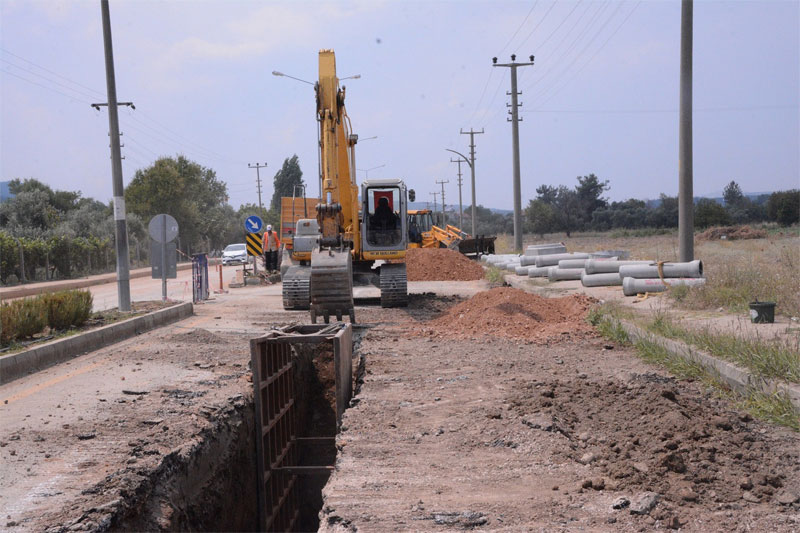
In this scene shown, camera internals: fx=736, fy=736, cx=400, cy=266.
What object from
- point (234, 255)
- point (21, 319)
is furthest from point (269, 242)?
point (234, 255)

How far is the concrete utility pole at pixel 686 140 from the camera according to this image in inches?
615

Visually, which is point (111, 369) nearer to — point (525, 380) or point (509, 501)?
point (525, 380)

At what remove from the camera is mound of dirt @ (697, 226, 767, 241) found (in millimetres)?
44628

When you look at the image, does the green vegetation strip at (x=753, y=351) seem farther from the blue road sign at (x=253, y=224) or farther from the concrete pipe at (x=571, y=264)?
the blue road sign at (x=253, y=224)

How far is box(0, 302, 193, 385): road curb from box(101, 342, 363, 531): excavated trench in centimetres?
334

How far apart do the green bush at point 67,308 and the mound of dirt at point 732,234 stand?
128ft

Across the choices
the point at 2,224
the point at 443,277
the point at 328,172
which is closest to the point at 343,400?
the point at 328,172

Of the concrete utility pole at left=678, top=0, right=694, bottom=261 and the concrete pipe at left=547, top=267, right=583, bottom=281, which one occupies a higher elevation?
the concrete utility pole at left=678, top=0, right=694, bottom=261

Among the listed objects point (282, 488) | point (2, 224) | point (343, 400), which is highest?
point (2, 224)

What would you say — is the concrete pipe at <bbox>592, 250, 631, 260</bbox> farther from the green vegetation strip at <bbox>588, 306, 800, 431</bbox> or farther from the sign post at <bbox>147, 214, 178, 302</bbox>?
the sign post at <bbox>147, 214, 178, 302</bbox>

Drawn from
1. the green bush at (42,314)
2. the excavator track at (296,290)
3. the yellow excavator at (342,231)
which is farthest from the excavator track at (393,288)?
the green bush at (42,314)

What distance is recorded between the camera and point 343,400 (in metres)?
8.87

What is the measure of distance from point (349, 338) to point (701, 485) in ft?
19.2

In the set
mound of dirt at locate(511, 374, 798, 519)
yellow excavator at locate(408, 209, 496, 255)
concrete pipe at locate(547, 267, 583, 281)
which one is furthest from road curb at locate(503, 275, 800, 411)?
yellow excavator at locate(408, 209, 496, 255)
